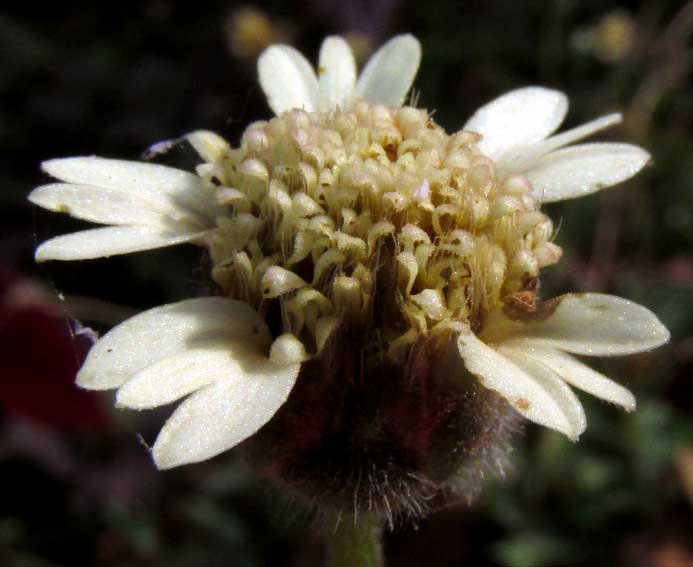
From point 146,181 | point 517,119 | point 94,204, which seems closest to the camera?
point 94,204

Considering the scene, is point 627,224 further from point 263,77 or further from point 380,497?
point 380,497

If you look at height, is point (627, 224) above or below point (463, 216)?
below

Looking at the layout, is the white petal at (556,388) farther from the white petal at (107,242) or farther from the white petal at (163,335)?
the white petal at (107,242)

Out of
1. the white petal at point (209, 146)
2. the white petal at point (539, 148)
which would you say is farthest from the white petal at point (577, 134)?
the white petal at point (209, 146)

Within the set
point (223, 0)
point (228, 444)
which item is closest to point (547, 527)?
point (228, 444)

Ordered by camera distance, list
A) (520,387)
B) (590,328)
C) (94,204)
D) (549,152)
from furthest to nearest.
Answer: (549,152), (94,204), (590,328), (520,387)

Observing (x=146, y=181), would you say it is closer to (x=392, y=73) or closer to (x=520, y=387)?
(x=392, y=73)

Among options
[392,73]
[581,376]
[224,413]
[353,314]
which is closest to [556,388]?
[581,376]
